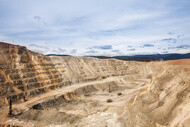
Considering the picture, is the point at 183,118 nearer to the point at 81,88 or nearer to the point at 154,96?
the point at 154,96

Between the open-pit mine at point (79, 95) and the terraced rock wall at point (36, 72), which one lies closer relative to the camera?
the open-pit mine at point (79, 95)

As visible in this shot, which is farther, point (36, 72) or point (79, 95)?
point (36, 72)

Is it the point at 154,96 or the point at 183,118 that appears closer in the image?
the point at 183,118

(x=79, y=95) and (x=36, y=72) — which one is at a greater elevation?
(x=36, y=72)

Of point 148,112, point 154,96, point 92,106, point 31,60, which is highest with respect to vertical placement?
point 31,60

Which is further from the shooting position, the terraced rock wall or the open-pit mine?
the terraced rock wall

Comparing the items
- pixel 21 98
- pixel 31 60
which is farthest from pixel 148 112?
pixel 31 60

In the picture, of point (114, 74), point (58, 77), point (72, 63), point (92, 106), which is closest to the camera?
point (92, 106)

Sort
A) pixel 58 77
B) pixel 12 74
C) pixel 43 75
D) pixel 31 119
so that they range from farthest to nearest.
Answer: pixel 58 77 → pixel 43 75 → pixel 12 74 → pixel 31 119
